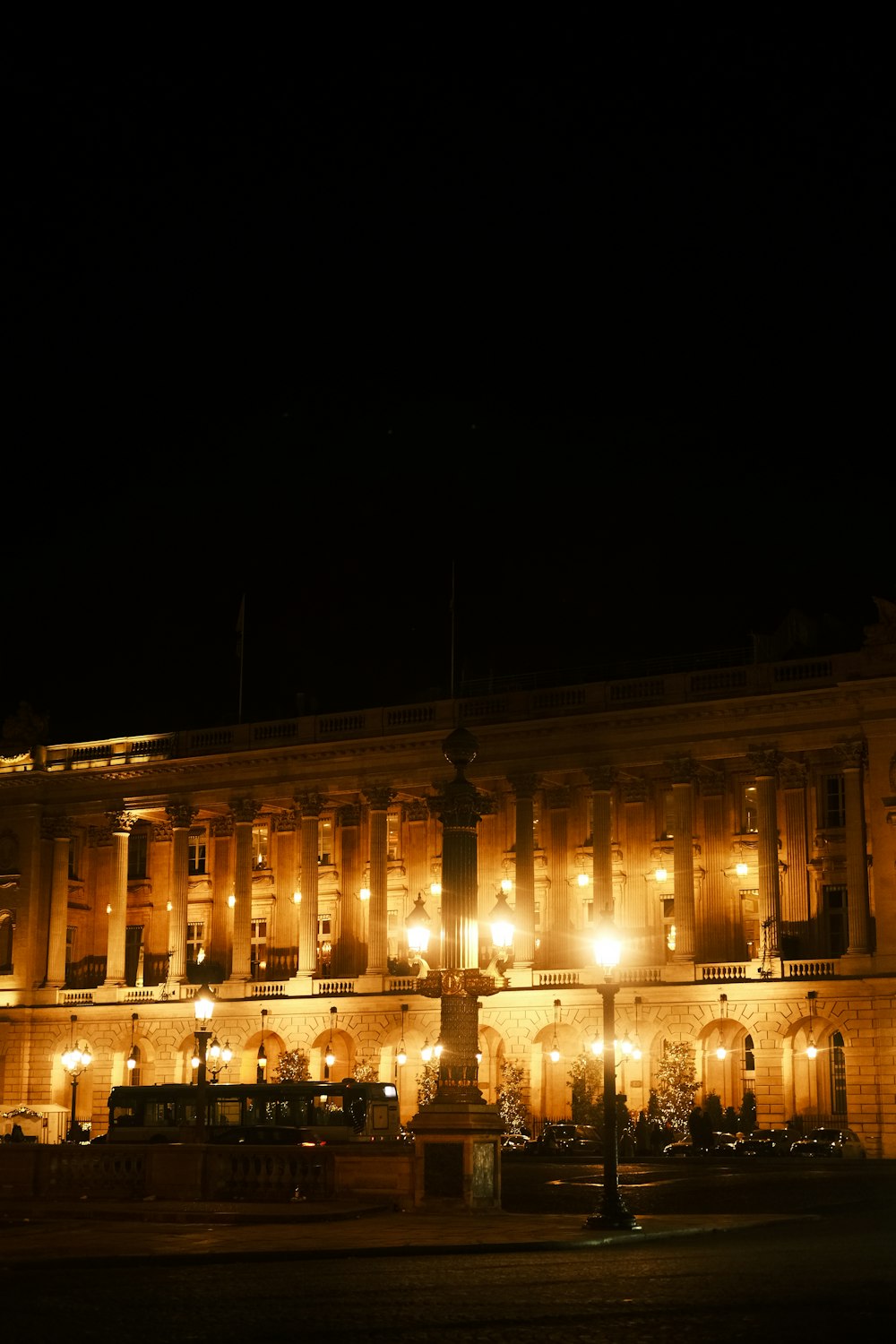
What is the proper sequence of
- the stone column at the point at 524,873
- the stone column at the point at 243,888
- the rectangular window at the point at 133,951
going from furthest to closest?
1. the rectangular window at the point at 133,951
2. the stone column at the point at 243,888
3. the stone column at the point at 524,873

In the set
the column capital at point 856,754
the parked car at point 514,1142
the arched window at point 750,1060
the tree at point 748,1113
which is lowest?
the parked car at point 514,1142

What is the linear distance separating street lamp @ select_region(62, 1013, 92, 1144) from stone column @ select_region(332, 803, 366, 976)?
12202 mm

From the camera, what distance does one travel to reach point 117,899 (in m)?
89.8

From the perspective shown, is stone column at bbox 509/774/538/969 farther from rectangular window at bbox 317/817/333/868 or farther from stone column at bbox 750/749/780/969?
rectangular window at bbox 317/817/333/868

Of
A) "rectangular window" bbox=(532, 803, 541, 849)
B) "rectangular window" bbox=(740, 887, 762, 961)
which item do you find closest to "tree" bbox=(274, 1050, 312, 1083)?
"rectangular window" bbox=(532, 803, 541, 849)

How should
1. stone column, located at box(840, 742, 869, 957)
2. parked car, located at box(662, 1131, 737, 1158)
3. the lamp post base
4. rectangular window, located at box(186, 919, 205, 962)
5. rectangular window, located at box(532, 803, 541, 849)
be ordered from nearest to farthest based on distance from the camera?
the lamp post base → parked car, located at box(662, 1131, 737, 1158) → stone column, located at box(840, 742, 869, 957) → rectangular window, located at box(532, 803, 541, 849) → rectangular window, located at box(186, 919, 205, 962)

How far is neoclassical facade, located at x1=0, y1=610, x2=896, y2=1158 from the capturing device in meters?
73.2

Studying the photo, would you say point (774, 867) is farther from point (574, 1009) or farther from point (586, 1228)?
point (586, 1228)

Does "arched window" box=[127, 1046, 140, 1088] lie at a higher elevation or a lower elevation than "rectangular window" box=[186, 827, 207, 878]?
lower

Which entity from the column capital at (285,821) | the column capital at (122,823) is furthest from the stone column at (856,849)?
the column capital at (122,823)

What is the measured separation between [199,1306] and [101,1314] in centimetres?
117

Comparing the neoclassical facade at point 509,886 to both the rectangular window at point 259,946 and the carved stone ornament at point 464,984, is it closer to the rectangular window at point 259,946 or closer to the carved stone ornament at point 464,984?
the rectangular window at point 259,946

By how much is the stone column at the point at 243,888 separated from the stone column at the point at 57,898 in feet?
31.5

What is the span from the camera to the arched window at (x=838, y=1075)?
72.3m
